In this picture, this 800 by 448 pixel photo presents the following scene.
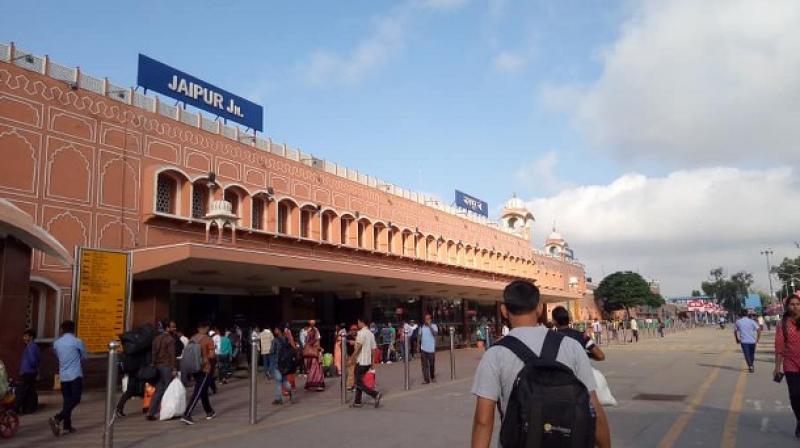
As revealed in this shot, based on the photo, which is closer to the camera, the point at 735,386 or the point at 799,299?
the point at 799,299

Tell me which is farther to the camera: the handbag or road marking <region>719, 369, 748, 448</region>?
the handbag

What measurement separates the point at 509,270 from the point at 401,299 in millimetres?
16397

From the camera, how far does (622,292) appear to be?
76062mm

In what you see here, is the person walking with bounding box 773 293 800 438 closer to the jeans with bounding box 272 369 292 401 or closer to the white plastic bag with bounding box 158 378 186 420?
the jeans with bounding box 272 369 292 401

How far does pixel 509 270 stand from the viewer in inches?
1807

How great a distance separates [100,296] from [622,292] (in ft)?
231

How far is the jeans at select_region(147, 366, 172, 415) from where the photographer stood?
34.6ft

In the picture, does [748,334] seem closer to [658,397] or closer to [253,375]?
[658,397]

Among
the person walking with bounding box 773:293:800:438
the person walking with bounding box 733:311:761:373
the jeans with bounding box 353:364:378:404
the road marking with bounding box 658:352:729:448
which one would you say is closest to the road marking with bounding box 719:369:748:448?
the road marking with bounding box 658:352:729:448

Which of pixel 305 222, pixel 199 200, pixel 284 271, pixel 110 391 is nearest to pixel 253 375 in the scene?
pixel 110 391

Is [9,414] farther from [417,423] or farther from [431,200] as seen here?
[431,200]

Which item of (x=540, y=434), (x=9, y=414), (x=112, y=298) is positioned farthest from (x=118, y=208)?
(x=540, y=434)

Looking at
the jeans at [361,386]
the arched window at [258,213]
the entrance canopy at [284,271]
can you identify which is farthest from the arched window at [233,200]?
the jeans at [361,386]

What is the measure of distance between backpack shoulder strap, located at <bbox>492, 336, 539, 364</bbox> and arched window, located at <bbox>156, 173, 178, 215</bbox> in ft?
59.3
